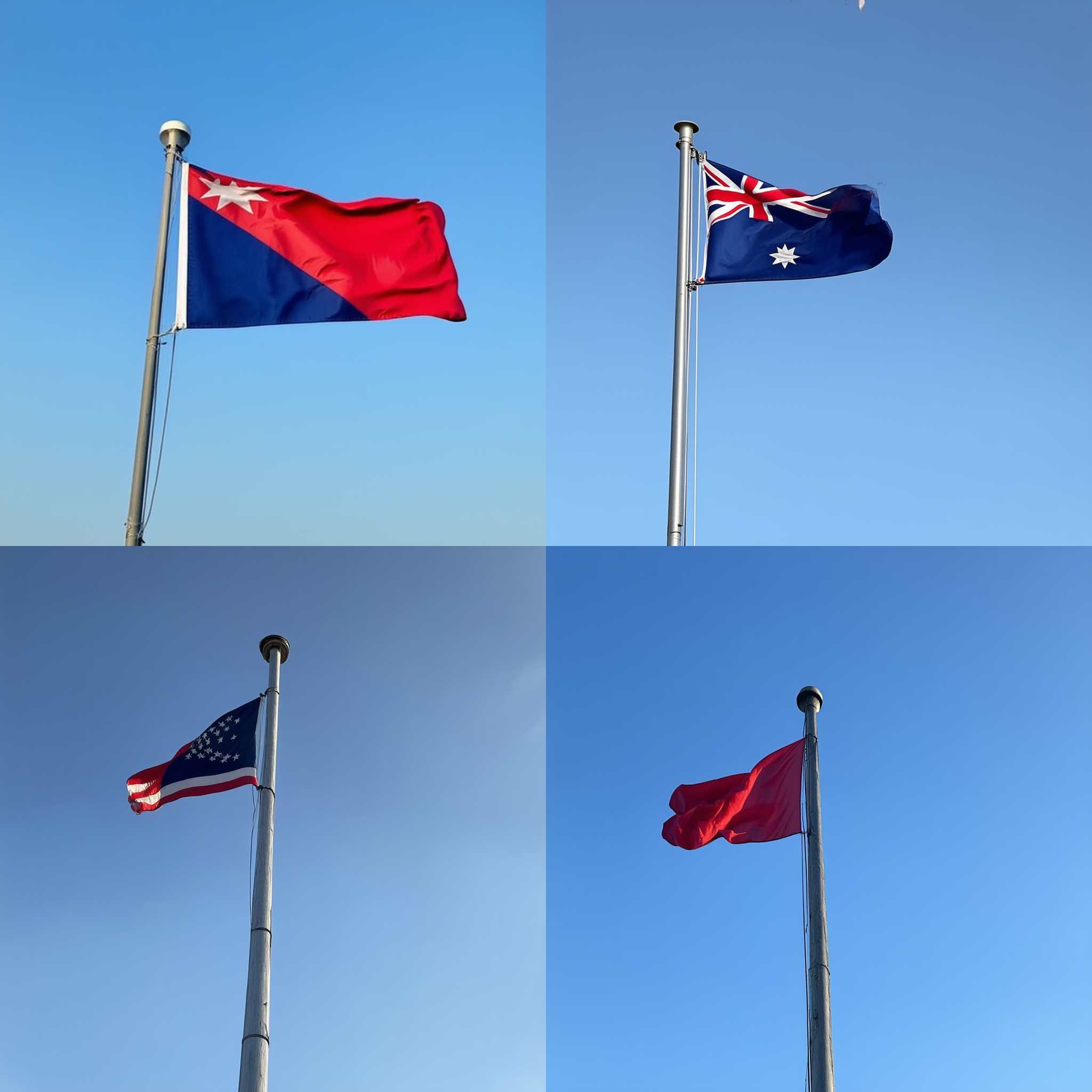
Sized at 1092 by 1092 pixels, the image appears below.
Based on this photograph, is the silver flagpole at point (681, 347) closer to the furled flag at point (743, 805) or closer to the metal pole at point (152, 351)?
the furled flag at point (743, 805)

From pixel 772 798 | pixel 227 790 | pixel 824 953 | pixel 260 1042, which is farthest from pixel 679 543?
pixel 260 1042

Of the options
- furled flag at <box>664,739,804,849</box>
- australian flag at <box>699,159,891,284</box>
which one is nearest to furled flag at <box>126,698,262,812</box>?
furled flag at <box>664,739,804,849</box>

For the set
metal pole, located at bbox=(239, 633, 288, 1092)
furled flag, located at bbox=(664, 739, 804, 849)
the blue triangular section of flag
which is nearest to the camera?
metal pole, located at bbox=(239, 633, 288, 1092)

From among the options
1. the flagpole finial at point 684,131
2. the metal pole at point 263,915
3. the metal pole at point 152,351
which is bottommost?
the metal pole at point 263,915

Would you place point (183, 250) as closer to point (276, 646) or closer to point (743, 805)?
point (276, 646)

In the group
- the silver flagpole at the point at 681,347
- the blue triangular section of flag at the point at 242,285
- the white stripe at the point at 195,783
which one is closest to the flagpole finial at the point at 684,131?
the silver flagpole at the point at 681,347

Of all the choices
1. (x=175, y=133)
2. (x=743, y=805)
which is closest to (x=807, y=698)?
(x=743, y=805)

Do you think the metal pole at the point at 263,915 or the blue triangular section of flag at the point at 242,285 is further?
the blue triangular section of flag at the point at 242,285

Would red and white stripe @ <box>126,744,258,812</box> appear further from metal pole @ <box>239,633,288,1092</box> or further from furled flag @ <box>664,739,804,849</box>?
furled flag @ <box>664,739,804,849</box>
